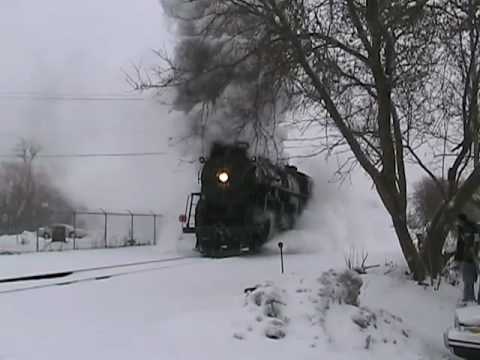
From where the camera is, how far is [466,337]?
7.92 meters

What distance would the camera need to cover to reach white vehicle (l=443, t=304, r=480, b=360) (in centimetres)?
785

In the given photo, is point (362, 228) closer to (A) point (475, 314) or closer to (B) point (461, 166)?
(B) point (461, 166)

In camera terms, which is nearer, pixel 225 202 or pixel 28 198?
pixel 225 202

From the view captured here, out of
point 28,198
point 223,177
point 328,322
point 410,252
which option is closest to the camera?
point 328,322

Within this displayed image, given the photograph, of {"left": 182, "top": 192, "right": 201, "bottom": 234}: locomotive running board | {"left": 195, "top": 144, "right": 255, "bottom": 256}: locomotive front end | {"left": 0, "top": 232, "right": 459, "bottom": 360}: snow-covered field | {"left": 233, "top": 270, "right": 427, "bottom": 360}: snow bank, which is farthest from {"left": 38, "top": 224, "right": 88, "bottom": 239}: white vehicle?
{"left": 233, "top": 270, "right": 427, "bottom": 360}: snow bank

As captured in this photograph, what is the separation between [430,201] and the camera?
27.3 m

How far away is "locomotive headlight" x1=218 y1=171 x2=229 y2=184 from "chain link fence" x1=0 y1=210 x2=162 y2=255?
9.90m

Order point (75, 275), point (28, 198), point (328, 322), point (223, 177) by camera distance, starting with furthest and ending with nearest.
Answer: point (28, 198)
point (223, 177)
point (75, 275)
point (328, 322)

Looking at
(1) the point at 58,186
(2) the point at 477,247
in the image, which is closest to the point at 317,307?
(2) the point at 477,247

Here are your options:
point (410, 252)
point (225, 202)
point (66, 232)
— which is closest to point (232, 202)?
point (225, 202)

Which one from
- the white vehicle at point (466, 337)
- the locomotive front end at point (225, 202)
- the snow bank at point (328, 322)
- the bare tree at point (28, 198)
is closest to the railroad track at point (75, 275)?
the locomotive front end at point (225, 202)

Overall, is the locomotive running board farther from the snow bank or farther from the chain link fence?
the snow bank

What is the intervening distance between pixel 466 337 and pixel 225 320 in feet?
10.1

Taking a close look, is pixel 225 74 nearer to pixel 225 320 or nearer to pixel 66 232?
pixel 225 320
